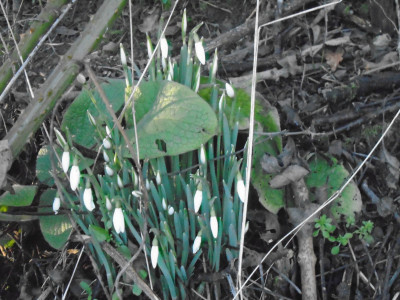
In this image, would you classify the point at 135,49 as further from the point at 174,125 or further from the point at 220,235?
the point at 220,235

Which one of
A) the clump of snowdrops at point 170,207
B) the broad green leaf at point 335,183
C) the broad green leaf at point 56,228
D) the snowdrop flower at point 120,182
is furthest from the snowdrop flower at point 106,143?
the broad green leaf at point 335,183

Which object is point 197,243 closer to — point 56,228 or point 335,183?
point 56,228

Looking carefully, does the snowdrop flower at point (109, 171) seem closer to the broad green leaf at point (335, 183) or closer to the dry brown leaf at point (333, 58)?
the broad green leaf at point (335, 183)

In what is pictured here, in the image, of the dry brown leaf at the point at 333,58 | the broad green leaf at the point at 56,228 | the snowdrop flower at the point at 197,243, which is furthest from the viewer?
the dry brown leaf at the point at 333,58

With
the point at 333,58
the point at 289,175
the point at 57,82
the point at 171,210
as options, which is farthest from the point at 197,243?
the point at 333,58

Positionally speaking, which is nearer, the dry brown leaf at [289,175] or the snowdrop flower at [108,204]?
the snowdrop flower at [108,204]
